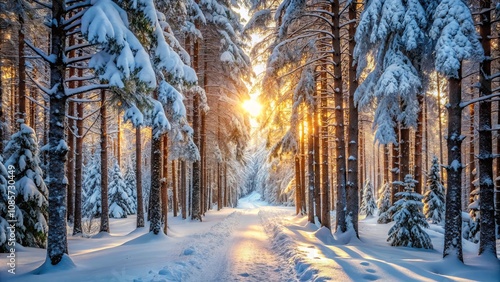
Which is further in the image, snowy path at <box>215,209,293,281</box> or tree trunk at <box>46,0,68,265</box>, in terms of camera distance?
tree trunk at <box>46,0,68,265</box>

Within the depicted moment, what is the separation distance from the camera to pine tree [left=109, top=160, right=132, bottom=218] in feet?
93.1

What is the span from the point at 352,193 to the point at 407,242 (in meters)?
2.44

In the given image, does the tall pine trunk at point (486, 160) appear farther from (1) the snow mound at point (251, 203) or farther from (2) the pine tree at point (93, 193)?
(1) the snow mound at point (251, 203)

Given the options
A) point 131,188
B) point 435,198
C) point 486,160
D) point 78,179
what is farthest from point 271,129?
point 131,188

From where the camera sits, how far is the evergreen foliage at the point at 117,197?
28.4 m

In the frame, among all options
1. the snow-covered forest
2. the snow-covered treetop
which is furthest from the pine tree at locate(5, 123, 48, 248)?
the snow-covered treetop

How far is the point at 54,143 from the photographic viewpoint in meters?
7.27

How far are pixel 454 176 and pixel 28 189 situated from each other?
43.2 ft

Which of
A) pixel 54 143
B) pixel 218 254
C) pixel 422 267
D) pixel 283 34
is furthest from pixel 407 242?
pixel 54 143

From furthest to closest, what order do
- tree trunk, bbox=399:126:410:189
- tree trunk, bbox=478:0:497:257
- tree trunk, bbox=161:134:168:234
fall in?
tree trunk, bbox=399:126:410:189 < tree trunk, bbox=161:134:168:234 < tree trunk, bbox=478:0:497:257

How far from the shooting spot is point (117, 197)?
1157 inches

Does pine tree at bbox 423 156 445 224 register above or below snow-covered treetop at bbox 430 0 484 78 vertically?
below

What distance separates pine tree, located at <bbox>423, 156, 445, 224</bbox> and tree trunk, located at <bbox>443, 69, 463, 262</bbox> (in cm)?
1121

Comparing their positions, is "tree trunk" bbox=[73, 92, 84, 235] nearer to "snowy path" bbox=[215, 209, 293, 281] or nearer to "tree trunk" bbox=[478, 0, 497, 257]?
"snowy path" bbox=[215, 209, 293, 281]
